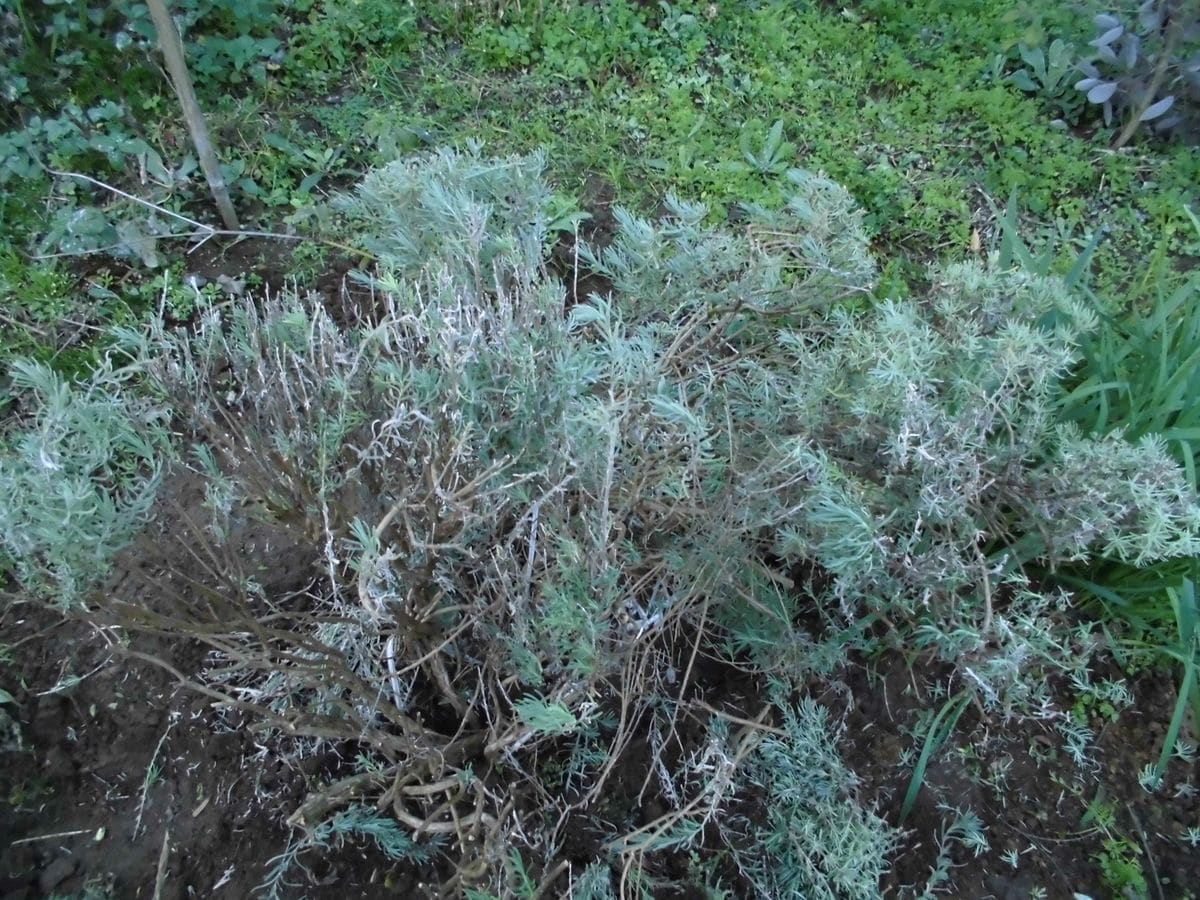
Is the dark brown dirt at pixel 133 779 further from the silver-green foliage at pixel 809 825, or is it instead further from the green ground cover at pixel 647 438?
the silver-green foliage at pixel 809 825

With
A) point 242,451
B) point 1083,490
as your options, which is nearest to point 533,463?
point 242,451

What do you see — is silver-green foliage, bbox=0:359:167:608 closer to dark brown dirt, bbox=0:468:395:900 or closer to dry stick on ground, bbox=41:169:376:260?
dark brown dirt, bbox=0:468:395:900

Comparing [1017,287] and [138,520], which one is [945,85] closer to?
[1017,287]

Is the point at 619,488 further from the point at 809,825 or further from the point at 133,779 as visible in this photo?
the point at 133,779

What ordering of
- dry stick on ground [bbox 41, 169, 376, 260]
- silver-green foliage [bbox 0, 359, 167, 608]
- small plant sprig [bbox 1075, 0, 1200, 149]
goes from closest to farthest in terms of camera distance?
silver-green foliage [bbox 0, 359, 167, 608] < dry stick on ground [bbox 41, 169, 376, 260] < small plant sprig [bbox 1075, 0, 1200, 149]

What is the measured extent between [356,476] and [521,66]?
2642 millimetres

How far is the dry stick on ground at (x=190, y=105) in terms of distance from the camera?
272 cm

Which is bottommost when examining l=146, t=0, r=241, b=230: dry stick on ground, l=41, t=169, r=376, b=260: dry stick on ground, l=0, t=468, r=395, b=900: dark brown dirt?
l=0, t=468, r=395, b=900: dark brown dirt

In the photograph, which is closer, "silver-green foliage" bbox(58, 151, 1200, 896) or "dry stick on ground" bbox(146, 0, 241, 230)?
"silver-green foliage" bbox(58, 151, 1200, 896)

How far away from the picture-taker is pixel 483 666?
2076 mm

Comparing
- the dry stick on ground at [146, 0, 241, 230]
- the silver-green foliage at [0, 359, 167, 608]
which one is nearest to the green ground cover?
the silver-green foliage at [0, 359, 167, 608]

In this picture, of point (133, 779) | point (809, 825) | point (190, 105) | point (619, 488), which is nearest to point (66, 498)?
point (133, 779)

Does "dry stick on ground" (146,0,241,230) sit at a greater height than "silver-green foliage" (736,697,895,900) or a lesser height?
greater

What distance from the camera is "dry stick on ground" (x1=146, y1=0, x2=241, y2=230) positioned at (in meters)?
2.72
